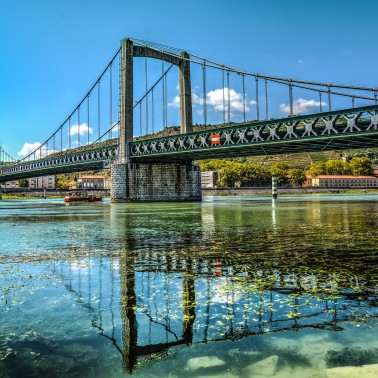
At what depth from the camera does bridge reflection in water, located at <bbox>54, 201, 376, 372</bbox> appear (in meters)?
4.47

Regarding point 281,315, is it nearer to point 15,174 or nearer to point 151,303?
point 151,303

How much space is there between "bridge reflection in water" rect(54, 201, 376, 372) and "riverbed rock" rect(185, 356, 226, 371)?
31 cm

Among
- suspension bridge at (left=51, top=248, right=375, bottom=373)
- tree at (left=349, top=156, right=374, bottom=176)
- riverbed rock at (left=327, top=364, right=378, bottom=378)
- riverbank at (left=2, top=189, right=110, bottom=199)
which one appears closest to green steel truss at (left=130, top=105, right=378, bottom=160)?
suspension bridge at (left=51, top=248, right=375, bottom=373)

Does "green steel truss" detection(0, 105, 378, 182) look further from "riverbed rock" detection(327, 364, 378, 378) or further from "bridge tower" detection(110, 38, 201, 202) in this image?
"riverbed rock" detection(327, 364, 378, 378)

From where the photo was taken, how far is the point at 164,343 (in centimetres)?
417

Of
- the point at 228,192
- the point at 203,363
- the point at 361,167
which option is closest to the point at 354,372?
the point at 203,363

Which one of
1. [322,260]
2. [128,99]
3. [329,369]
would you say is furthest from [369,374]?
[128,99]

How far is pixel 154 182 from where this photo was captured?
64938mm

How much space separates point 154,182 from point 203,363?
6153 centimetres

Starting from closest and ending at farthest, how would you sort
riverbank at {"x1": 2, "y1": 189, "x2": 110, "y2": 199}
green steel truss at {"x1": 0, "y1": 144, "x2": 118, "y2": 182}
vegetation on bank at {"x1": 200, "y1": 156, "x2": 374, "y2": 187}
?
green steel truss at {"x1": 0, "y1": 144, "x2": 118, "y2": 182} < riverbank at {"x1": 2, "y1": 189, "x2": 110, "y2": 199} < vegetation on bank at {"x1": 200, "y1": 156, "x2": 374, "y2": 187}

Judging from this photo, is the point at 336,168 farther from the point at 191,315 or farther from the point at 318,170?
the point at 191,315

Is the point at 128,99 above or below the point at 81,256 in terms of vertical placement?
above

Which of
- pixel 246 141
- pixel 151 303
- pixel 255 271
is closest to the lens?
pixel 151 303

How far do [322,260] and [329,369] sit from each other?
5672 millimetres
